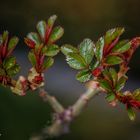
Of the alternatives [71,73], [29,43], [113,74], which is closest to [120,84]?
[113,74]

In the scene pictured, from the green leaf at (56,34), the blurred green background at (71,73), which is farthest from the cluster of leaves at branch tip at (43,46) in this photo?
the blurred green background at (71,73)

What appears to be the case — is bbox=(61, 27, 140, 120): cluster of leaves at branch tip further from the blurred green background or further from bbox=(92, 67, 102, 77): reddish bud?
the blurred green background

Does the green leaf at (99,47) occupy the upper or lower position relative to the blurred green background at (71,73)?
lower

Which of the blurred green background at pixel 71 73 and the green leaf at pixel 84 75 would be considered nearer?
the green leaf at pixel 84 75

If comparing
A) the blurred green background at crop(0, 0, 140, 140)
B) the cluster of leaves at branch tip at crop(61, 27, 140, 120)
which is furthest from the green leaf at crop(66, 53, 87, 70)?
the blurred green background at crop(0, 0, 140, 140)

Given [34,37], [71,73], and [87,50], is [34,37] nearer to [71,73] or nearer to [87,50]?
[87,50]

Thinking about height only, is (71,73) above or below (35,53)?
above

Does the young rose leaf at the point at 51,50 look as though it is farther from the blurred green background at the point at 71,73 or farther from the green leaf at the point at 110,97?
the blurred green background at the point at 71,73
